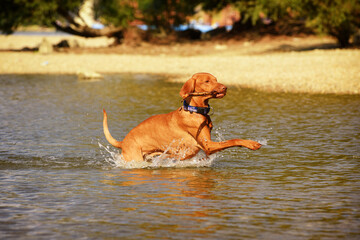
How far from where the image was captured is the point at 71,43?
128 ft

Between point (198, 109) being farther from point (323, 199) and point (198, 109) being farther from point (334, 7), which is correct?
point (334, 7)

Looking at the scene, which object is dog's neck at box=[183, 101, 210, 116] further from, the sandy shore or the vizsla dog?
the sandy shore

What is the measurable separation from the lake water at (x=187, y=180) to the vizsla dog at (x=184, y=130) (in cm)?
30

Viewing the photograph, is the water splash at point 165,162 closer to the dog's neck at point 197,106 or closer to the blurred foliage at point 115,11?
the dog's neck at point 197,106

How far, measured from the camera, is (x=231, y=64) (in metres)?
24.9

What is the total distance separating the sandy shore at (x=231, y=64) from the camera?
19000 millimetres

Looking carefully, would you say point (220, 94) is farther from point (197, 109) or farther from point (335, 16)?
point (335, 16)

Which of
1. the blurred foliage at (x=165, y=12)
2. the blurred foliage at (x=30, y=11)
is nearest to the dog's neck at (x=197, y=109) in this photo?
the blurred foliage at (x=30, y=11)

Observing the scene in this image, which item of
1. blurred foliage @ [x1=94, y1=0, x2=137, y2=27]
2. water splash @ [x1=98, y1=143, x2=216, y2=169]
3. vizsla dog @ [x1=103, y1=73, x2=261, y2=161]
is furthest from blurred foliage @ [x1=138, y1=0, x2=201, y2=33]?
vizsla dog @ [x1=103, y1=73, x2=261, y2=161]

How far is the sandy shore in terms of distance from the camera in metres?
19.0

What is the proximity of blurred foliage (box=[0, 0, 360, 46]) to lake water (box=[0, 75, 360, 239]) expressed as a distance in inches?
538

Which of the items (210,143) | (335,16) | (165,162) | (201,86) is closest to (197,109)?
(201,86)

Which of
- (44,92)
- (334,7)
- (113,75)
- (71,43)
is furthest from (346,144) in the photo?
(71,43)

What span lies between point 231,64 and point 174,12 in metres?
16.8
